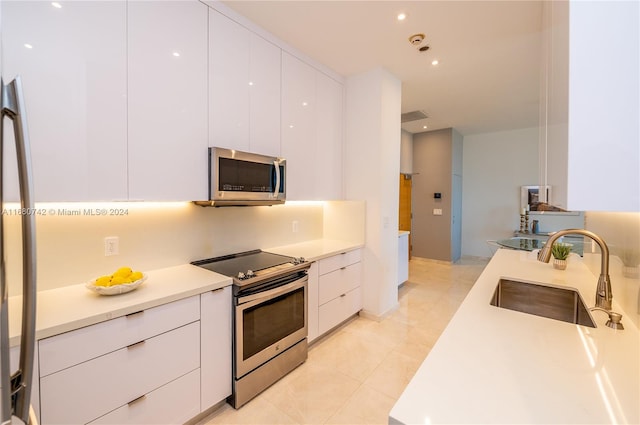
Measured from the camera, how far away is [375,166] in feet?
9.99

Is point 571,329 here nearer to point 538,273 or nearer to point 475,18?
point 538,273

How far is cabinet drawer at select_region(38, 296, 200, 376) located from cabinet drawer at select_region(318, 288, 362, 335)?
133 centimetres

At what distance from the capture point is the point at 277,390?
2025 millimetres

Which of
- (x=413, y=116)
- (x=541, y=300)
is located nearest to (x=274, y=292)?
(x=541, y=300)

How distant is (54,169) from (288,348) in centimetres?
186

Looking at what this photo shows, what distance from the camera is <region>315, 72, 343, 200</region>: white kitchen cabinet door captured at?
2.92 m

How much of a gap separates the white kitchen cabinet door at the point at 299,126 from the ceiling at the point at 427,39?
0.23m

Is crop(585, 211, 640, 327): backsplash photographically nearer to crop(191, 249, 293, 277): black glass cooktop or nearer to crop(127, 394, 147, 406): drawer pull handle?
crop(191, 249, 293, 277): black glass cooktop

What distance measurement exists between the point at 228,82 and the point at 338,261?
6.12 ft

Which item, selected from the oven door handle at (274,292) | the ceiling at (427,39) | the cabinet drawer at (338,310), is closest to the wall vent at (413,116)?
the ceiling at (427,39)

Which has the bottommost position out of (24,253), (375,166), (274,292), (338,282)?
(338,282)

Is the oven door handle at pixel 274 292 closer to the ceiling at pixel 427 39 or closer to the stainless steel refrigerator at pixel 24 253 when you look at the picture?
the stainless steel refrigerator at pixel 24 253

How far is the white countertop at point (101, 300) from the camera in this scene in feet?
3.83

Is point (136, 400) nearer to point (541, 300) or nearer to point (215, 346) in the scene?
point (215, 346)
